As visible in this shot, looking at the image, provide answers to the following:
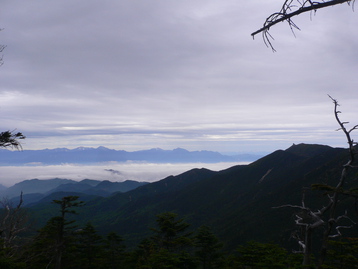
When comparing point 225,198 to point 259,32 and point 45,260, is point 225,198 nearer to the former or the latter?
point 45,260

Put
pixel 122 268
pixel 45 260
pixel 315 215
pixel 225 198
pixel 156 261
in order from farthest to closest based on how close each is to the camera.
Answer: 1. pixel 225 198
2. pixel 122 268
3. pixel 45 260
4. pixel 156 261
5. pixel 315 215

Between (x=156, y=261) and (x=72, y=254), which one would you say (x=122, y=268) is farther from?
(x=156, y=261)

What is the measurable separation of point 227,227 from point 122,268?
347 feet

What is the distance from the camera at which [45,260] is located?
32531 millimetres

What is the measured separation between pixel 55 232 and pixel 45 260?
18.8 feet

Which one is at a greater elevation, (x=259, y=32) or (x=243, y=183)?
(x=259, y=32)

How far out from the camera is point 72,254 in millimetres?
33094

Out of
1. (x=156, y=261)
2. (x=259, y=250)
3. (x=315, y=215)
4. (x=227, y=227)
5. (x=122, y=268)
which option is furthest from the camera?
(x=227, y=227)

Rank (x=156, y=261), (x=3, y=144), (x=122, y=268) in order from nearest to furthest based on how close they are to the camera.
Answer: (x=3, y=144) → (x=156, y=261) → (x=122, y=268)

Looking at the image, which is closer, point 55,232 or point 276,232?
point 55,232

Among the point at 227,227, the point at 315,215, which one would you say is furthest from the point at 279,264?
the point at 227,227

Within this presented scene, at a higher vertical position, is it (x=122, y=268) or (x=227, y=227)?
(x=122, y=268)

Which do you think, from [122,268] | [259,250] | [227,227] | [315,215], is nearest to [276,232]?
[227,227]

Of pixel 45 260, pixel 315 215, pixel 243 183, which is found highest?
pixel 315 215
